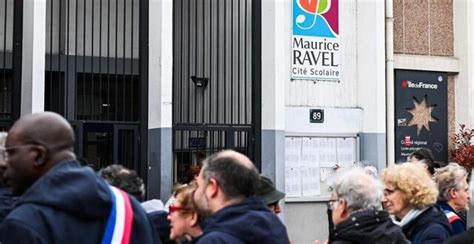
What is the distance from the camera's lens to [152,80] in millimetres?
10281

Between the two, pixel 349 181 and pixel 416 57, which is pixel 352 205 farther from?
pixel 416 57

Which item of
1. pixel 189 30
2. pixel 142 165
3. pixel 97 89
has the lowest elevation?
pixel 142 165

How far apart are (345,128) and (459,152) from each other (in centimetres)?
206

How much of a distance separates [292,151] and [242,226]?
314 inches

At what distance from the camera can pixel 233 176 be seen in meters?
3.26

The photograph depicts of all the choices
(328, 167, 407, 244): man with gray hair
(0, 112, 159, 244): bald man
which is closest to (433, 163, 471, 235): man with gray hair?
(328, 167, 407, 244): man with gray hair

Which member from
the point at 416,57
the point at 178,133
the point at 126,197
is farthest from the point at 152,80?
the point at 126,197

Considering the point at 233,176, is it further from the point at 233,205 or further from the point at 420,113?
the point at 420,113

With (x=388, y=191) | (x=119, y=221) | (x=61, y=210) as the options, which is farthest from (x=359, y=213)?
(x=61, y=210)

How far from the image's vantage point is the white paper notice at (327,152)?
1131cm

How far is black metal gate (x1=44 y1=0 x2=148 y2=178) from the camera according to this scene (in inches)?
408

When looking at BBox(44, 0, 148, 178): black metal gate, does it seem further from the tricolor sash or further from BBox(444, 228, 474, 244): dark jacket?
BBox(444, 228, 474, 244): dark jacket

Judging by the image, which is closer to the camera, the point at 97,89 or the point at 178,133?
the point at 178,133

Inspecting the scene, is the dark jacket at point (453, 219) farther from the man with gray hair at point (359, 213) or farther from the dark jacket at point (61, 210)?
the dark jacket at point (61, 210)
